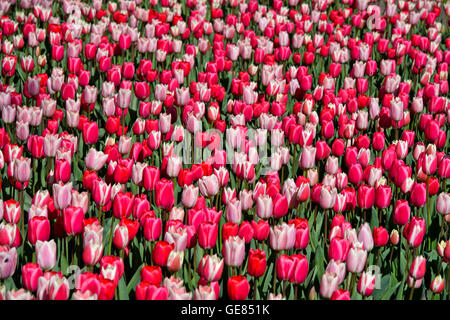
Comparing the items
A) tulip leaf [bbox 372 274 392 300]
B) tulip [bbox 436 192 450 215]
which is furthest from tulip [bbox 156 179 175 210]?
tulip [bbox 436 192 450 215]

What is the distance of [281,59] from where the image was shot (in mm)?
6445

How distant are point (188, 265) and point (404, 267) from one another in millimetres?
1127

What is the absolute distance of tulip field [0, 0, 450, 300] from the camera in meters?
2.86

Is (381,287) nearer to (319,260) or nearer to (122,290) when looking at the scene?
(319,260)

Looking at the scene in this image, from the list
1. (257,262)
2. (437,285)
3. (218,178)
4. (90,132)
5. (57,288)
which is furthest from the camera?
(90,132)

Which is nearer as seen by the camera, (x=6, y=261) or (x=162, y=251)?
(x=6, y=261)

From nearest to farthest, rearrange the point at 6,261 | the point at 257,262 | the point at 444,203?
the point at 6,261, the point at 257,262, the point at 444,203

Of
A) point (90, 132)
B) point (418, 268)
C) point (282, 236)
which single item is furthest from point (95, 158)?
point (418, 268)

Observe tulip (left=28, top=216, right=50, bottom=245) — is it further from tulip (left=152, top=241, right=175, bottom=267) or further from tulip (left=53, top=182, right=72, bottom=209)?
tulip (left=152, top=241, right=175, bottom=267)

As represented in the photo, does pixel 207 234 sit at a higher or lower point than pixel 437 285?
higher

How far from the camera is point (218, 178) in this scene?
369 centimetres

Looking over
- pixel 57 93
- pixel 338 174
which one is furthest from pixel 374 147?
pixel 57 93

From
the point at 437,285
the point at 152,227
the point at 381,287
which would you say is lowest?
the point at 381,287
